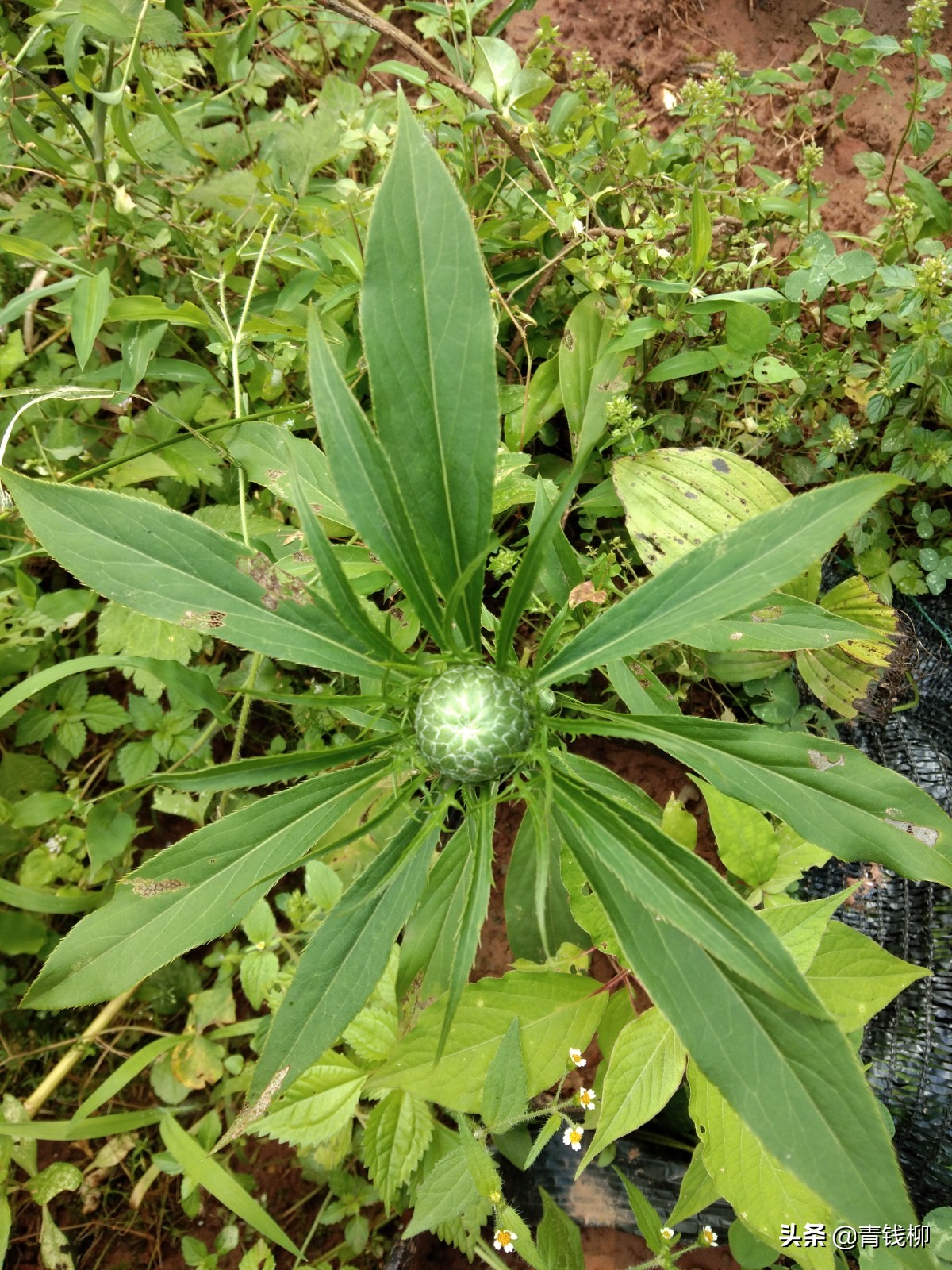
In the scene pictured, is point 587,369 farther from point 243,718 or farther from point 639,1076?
point 639,1076

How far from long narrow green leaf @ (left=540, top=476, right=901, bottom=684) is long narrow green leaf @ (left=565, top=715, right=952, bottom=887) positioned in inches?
7.9

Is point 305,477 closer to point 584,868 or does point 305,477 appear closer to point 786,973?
point 584,868

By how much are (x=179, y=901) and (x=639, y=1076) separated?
0.77 meters

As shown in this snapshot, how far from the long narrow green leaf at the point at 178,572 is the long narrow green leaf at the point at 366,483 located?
0.38ft

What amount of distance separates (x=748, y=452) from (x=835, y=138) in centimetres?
118

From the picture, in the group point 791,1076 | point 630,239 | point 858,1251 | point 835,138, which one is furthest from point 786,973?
point 835,138

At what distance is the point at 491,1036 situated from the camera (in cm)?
142

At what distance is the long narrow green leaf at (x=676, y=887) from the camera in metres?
0.78

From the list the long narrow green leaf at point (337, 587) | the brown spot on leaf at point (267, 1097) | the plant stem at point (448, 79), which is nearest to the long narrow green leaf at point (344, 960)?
the brown spot on leaf at point (267, 1097)

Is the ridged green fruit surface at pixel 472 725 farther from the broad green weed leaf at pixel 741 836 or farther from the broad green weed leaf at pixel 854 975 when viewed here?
the broad green weed leaf at pixel 854 975

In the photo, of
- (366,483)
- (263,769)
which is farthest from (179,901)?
(366,483)

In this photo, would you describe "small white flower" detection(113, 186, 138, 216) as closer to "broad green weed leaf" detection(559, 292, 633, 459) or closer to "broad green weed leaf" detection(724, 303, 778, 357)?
"broad green weed leaf" detection(559, 292, 633, 459)

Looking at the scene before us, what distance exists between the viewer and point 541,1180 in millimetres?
1789

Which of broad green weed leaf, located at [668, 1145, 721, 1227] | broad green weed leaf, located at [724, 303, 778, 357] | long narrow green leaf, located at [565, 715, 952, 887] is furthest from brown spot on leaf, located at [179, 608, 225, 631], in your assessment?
broad green weed leaf, located at [724, 303, 778, 357]
